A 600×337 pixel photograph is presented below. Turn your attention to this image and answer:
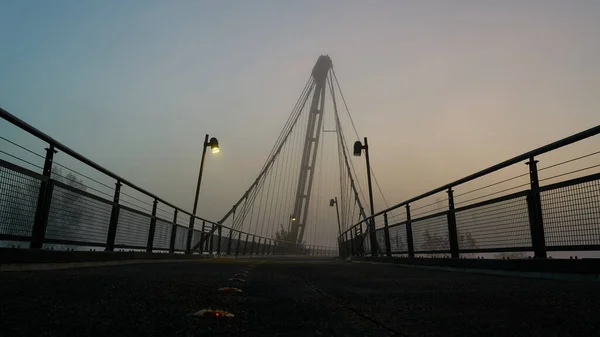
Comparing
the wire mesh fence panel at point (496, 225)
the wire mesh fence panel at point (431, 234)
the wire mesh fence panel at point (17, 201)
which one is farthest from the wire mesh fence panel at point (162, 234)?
the wire mesh fence panel at point (496, 225)

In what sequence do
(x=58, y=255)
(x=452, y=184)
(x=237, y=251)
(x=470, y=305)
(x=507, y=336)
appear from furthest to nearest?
(x=237, y=251), (x=452, y=184), (x=58, y=255), (x=470, y=305), (x=507, y=336)

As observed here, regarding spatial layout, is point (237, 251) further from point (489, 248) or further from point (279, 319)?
point (279, 319)

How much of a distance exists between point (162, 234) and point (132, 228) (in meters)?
2.07

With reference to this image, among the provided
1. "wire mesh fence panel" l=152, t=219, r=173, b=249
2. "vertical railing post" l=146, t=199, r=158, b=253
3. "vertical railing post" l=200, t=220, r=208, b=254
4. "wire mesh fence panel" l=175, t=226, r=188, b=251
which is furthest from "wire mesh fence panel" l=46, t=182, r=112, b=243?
"vertical railing post" l=200, t=220, r=208, b=254

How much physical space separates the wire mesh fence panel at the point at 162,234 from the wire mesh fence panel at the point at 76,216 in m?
2.62

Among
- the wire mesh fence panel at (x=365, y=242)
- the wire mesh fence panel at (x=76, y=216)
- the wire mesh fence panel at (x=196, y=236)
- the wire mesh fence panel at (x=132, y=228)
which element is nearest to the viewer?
the wire mesh fence panel at (x=76, y=216)

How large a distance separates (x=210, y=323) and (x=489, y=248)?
482 centimetres

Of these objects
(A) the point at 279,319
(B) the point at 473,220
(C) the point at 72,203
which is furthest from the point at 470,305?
(C) the point at 72,203

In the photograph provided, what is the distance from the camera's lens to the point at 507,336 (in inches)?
68.6

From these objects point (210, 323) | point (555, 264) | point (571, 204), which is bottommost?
point (210, 323)

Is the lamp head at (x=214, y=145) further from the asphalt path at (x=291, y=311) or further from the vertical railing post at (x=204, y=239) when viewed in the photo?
the asphalt path at (x=291, y=311)

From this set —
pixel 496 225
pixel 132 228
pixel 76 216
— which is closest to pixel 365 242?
pixel 132 228

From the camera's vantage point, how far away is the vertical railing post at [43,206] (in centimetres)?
497

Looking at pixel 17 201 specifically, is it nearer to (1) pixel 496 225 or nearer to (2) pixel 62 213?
(2) pixel 62 213
